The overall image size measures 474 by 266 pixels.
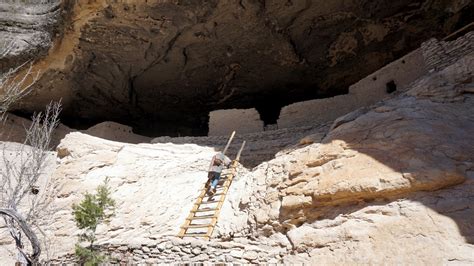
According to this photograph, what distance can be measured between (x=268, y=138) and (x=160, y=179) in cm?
253

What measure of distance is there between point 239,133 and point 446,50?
15.5ft

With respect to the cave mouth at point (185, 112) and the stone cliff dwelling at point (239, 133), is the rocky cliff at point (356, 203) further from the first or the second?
the cave mouth at point (185, 112)

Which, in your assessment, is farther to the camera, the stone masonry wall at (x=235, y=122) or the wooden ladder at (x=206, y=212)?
the stone masonry wall at (x=235, y=122)

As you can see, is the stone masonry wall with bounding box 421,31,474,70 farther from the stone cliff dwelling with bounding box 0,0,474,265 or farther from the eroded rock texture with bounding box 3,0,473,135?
the eroded rock texture with bounding box 3,0,473,135

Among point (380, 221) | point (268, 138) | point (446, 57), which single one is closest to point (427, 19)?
point (446, 57)

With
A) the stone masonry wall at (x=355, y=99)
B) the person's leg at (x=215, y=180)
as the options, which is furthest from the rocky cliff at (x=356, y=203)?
the stone masonry wall at (x=355, y=99)

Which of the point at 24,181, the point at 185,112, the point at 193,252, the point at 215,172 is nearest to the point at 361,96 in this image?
the point at 215,172

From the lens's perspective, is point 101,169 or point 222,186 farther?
point 101,169

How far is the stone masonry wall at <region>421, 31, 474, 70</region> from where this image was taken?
5773 millimetres

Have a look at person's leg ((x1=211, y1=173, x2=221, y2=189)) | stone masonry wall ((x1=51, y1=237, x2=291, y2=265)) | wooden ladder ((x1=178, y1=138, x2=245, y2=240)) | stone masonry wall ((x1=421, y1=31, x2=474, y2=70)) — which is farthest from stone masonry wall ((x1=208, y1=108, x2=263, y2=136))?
stone masonry wall ((x1=51, y1=237, x2=291, y2=265))

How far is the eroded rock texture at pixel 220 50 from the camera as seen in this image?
27.4ft

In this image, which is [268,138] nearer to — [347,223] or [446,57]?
[446,57]

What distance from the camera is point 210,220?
542 cm

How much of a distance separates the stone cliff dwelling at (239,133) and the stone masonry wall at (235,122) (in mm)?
42
